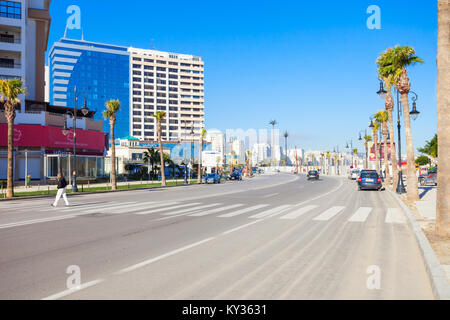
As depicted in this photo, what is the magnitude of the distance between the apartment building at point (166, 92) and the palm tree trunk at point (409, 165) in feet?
391

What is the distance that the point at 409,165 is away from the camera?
2028cm

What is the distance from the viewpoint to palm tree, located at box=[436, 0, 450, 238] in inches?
353

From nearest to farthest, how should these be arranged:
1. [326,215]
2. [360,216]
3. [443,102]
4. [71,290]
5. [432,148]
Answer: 1. [71,290]
2. [443,102]
3. [360,216]
4. [326,215]
5. [432,148]

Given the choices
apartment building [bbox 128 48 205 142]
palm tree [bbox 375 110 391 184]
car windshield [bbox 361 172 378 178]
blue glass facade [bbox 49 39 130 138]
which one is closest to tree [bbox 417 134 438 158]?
palm tree [bbox 375 110 391 184]

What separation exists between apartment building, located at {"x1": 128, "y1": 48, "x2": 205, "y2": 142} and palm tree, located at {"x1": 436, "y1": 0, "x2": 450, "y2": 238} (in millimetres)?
129716

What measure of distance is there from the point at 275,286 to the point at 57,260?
4.21m

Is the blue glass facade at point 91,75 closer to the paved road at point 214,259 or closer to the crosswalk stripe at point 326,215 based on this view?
the crosswalk stripe at point 326,215

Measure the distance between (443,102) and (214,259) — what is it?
22.5 feet

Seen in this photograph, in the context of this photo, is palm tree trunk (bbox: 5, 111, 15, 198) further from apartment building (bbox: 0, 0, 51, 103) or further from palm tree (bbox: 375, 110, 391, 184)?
palm tree (bbox: 375, 110, 391, 184)

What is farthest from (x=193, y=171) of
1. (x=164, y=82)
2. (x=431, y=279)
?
(x=164, y=82)

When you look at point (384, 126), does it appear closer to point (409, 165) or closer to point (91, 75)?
point (409, 165)

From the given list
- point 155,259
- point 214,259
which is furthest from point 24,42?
point 214,259

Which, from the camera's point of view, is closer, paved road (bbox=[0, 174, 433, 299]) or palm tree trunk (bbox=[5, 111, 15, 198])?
paved road (bbox=[0, 174, 433, 299])
